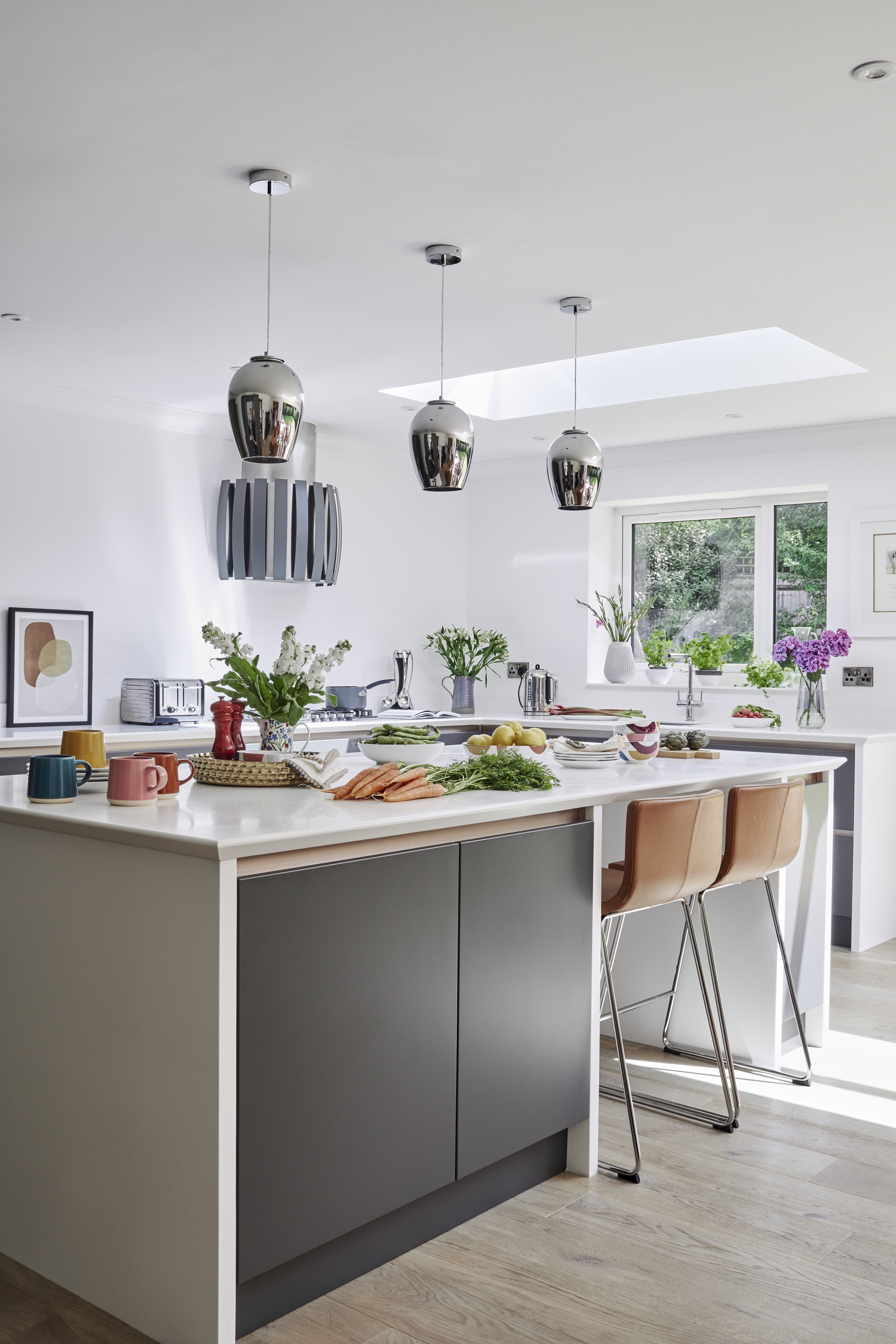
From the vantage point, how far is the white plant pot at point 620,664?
602 cm

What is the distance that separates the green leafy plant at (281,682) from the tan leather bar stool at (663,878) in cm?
82

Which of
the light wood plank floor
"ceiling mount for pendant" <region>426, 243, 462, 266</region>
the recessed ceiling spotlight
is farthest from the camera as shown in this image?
"ceiling mount for pendant" <region>426, 243, 462, 266</region>

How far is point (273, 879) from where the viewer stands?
1.87 meters

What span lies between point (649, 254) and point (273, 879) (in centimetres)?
209

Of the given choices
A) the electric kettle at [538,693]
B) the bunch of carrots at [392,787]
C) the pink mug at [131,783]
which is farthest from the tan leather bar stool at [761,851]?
the electric kettle at [538,693]

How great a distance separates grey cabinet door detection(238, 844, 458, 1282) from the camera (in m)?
1.85

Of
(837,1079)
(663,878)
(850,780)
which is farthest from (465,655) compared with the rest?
(663,878)

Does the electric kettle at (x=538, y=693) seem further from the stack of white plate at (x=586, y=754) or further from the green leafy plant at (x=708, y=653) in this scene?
the stack of white plate at (x=586, y=754)

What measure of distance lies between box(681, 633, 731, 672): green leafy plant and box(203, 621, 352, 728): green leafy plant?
130 inches

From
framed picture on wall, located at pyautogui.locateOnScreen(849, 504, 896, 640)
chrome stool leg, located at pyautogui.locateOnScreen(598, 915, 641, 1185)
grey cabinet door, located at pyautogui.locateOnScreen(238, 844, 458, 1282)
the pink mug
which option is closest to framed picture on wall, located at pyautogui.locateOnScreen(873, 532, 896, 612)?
framed picture on wall, located at pyautogui.locateOnScreen(849, 504, 896, 640)

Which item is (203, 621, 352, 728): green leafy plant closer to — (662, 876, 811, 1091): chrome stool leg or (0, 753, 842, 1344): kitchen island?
(0, 753, 842, 1344): kitchen island

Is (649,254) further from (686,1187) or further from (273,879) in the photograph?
(686,1187)

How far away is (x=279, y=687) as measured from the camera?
282 cm

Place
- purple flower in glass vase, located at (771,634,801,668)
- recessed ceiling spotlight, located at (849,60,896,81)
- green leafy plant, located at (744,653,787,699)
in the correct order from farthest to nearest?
1. green leafy plant, located at (744,653,787,699)
2. purple flower in glass vase, located at (771,634,801,668)
3. recessed ceiling spotlight, located at (849,60,896,81)
